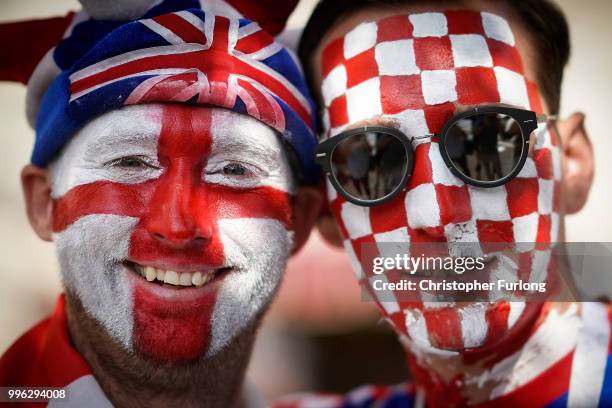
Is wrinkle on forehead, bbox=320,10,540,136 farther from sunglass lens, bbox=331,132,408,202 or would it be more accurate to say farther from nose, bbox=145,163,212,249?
nose, bbox=145,163,212,249

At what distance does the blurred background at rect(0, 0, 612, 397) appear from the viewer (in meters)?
4.19

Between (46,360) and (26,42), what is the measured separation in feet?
3.48

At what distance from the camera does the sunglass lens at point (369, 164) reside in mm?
2037

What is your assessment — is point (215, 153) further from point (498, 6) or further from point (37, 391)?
point (498, 6)

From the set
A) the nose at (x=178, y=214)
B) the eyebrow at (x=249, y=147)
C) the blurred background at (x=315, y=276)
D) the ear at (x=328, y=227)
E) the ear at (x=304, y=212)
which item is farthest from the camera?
the blurred background at (x=315, y=276)

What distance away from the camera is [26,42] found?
7.22ft

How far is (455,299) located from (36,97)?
1.54 m

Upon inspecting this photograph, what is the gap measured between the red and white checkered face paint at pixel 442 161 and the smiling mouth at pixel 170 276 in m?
0.53

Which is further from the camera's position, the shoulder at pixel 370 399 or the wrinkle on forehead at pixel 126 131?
the shoulder at pixel 370 399

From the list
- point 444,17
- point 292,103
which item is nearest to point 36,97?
point 292,103

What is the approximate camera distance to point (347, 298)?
15.4 ft

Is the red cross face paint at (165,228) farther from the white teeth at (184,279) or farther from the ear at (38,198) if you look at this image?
the ear at (38,198)

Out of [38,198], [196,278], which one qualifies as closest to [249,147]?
[196,278]

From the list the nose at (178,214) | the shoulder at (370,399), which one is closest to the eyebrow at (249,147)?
the nose at (178,214)
